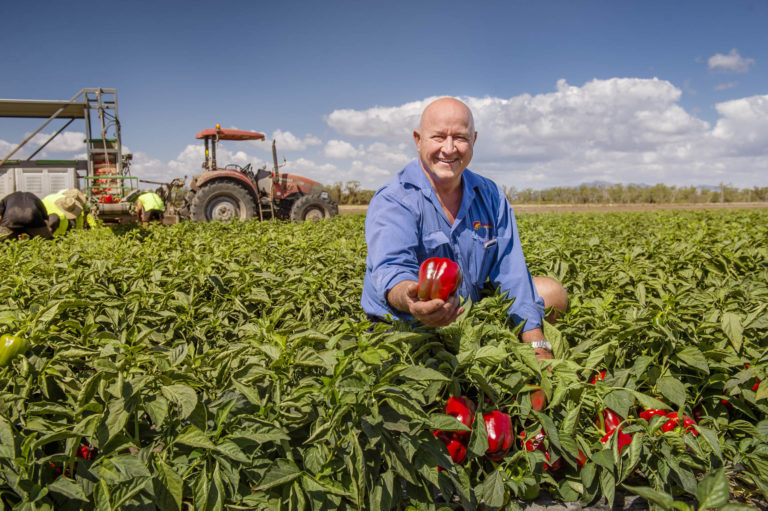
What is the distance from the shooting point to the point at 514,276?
2486 millimetres

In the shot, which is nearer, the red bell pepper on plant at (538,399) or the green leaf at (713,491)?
the green leaf at (713,491)

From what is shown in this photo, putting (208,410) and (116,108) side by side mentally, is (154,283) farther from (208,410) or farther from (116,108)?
(116,108)

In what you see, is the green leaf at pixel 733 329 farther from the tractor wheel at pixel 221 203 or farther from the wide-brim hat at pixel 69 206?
the tractor wheel at pixel 221 203

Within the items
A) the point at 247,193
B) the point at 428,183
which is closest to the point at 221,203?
the point at 247,193

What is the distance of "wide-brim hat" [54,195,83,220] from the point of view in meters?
8.61

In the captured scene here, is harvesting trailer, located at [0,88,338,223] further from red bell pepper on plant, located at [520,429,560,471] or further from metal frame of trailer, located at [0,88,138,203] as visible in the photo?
red bell pepper on plant, located at [520,429,560,471]

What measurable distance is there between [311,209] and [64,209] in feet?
18.6

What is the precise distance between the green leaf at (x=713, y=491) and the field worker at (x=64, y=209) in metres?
8.59

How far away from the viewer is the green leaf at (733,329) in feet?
6.24

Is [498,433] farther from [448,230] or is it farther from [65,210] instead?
[65,210]

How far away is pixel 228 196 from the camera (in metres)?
11.9

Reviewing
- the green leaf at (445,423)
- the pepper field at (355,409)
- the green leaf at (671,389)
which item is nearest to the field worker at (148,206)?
the pepper field at (355,409)

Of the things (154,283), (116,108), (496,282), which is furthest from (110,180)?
(496,282)

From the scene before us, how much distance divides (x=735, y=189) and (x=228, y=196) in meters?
51.3
